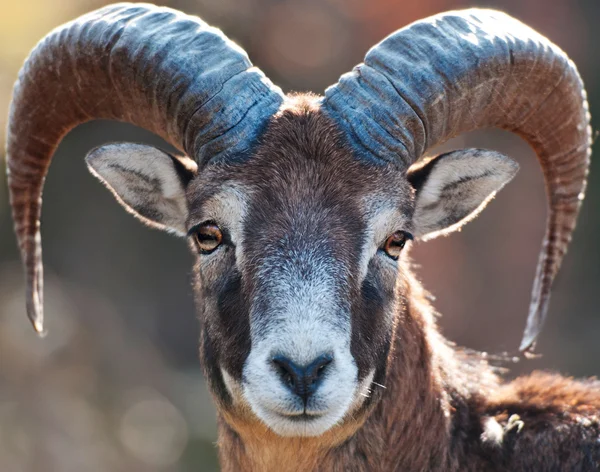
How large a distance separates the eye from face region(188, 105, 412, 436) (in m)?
0.01

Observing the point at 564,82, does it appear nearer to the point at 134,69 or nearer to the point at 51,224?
the point at 134,69

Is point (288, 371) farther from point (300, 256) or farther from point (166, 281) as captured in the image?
point (166, 281)

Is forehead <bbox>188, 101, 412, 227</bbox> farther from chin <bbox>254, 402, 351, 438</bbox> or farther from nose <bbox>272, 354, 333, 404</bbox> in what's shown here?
chin <bbox>254, 402, 351, 438</bbox>

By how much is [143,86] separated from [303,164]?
1513 millimetres

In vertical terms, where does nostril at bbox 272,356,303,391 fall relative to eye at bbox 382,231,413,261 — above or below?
below

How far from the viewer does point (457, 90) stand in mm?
6707

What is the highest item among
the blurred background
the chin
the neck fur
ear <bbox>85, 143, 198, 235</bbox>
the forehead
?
the forehead

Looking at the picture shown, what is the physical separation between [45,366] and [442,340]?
9.69m

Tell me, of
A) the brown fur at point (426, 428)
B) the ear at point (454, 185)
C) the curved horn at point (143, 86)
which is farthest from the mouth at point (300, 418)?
the ear at point (454, 185)

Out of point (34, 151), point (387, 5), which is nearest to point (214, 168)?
point (34, 151)

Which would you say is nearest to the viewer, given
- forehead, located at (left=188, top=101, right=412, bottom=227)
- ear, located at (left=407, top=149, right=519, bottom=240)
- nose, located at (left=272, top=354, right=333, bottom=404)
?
nose, located at (left=272, top=354, right=333, bottom=404)

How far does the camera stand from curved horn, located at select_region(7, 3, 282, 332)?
652 cm

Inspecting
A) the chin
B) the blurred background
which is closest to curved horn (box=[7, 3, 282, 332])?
the chin

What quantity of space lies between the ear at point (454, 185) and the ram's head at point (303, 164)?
1 centimetres
